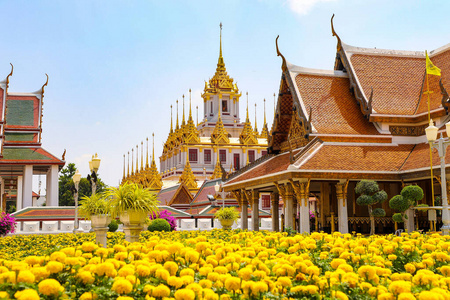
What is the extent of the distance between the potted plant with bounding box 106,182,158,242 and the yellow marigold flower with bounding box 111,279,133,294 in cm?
726

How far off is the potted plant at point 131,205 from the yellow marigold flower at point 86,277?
22.6 ft

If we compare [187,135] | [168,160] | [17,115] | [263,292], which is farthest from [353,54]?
[168,160]

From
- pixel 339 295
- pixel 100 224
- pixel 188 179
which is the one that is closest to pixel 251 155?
pixel 188 179

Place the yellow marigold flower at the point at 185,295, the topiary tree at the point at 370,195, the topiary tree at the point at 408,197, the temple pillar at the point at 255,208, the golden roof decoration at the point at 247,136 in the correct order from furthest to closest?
the golden roof decoration at the point at 247,136, the temple pillar at the point at 255,208, the topiary tree at the point at 370,195, the topiary tree at the point at 408,197, the yellow marigold flower at the point at 185,295

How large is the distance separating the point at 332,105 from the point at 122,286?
18.1 metres

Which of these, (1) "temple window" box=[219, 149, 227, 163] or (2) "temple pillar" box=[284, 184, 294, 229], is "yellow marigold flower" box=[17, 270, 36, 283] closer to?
(2) "temple pillar" box=[284, 184, 294, 229]

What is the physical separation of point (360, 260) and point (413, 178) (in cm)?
1159

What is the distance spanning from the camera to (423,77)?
22938mm

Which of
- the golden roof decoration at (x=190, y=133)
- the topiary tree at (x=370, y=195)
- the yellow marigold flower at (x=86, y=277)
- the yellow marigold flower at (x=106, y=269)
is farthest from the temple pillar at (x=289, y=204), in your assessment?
the golden roof decoration at (x=190, y=133)

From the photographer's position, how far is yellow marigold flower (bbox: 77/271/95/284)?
4.21 meters

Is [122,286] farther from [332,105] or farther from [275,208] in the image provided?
[275,208]

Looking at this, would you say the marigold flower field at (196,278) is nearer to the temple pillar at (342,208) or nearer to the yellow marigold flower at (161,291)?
the yellow marigold flower at (161,291)

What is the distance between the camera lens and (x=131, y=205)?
36.7 feet

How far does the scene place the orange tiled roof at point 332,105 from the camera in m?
19.8
